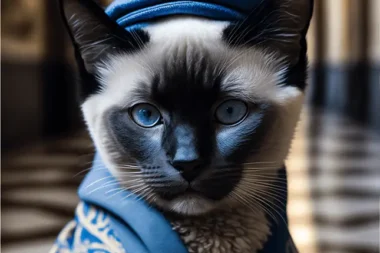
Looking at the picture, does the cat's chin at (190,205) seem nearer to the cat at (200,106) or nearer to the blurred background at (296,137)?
the cat at (200,106)

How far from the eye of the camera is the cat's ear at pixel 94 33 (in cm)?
42

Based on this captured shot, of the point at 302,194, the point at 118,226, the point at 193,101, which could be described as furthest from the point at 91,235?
the point at 302,194

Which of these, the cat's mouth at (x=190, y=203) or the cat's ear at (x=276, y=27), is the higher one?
the cat's ear at (x=276, y=27)

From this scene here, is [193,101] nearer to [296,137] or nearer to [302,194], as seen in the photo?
[296,137]

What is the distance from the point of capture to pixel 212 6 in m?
0.44

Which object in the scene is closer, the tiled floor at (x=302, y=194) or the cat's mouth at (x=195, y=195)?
the cat's mouth at (x=195, y=195)

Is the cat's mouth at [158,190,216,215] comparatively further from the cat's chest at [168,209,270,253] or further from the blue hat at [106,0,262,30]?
the blue hat at [106,0,262,30]

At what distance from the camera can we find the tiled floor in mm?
1062

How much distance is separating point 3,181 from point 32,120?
650mm

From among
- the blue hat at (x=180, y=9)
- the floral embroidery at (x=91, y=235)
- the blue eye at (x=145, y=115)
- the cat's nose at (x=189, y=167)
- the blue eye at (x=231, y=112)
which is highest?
Answer: the blue hat at (x=180, y=9)

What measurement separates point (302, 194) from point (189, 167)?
1.01 meters

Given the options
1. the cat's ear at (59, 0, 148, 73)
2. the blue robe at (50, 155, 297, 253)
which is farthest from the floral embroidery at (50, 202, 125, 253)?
the cat's ear at (59, 0, 148, 73)

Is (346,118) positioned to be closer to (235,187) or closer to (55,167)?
(55,167)

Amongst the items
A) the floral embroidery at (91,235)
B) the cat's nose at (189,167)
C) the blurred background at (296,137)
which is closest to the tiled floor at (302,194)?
the blurred background at (296,137)
